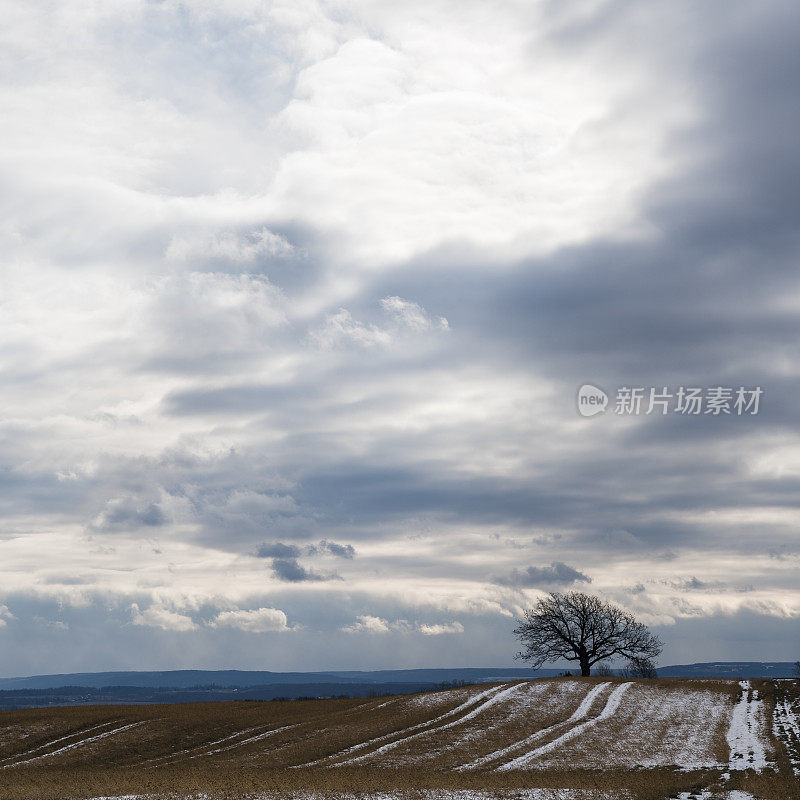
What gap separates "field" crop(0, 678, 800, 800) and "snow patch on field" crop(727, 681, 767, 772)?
12 cm

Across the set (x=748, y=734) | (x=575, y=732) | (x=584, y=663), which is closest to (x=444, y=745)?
(x=575, y=732)

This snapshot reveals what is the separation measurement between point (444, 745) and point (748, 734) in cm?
1954

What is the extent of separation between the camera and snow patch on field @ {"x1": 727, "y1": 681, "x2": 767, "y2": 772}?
44125 millimetres

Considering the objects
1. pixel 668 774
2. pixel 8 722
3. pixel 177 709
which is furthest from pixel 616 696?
pixel 8 722

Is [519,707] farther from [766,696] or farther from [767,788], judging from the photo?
[767,788]

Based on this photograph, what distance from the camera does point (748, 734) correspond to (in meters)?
51.9

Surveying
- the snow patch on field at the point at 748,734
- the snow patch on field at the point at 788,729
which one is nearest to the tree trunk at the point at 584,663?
the snow patch on field at the point at 748,734

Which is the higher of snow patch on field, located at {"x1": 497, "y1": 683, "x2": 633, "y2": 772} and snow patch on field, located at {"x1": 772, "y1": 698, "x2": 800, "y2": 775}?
snow patch on field, located at {"x1": 772, "y1": 698, "x2": 800, "y2": 775}

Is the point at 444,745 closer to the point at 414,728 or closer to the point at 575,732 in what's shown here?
the point at 414,728

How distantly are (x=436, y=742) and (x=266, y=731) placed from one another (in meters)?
14.8

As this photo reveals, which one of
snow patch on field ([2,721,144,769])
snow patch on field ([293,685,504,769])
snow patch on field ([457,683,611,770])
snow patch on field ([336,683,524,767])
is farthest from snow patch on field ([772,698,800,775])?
snow patch on field ([2,721,144,769])

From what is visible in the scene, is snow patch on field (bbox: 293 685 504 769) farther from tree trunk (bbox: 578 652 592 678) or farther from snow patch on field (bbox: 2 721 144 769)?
tree trunk (bbox: 578 652 592 678)

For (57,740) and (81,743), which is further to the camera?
(57,740)

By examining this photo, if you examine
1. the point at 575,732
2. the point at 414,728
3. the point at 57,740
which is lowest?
the point at 57,740
